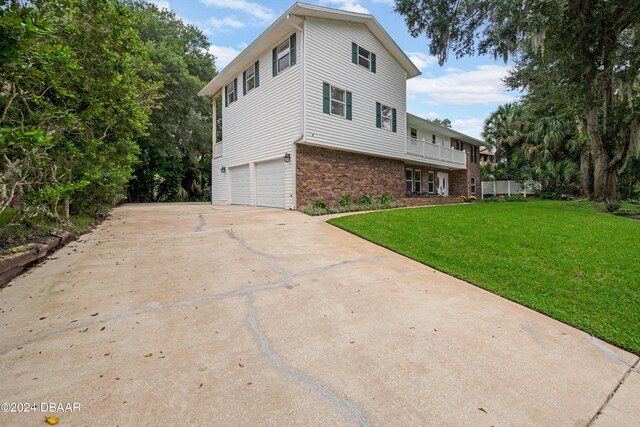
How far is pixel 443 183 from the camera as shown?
20594 millimetres

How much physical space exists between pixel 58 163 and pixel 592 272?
9.89 m

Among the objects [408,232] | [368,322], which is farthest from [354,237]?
[368,322]

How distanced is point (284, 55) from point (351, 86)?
2.91 meters

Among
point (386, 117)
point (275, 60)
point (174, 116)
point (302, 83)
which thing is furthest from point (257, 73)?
point (174, 116)

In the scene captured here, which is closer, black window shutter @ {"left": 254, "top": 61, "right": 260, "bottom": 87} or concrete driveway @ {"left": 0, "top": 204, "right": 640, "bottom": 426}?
concrete driveway @ {"left": 0, "top": 204, "right": 640, "bottom": 426}

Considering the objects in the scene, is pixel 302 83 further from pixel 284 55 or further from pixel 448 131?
pixel 448 131

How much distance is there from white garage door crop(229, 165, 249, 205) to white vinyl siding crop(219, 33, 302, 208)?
31 cm

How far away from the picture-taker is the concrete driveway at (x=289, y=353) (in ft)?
5.51

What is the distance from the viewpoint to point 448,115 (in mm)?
52438

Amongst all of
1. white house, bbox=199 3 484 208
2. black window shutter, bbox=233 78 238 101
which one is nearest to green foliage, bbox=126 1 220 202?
white house, bbox=199 3 484 208

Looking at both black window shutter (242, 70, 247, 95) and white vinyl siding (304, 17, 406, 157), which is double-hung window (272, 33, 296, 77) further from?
black window shutter (242, 70, 247, 95)

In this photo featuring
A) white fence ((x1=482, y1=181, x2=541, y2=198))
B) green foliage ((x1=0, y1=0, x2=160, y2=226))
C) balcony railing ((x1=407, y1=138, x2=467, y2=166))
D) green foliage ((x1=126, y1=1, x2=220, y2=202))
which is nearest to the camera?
green foliage ((x1=0, y1=0, x2=160, y2=226))

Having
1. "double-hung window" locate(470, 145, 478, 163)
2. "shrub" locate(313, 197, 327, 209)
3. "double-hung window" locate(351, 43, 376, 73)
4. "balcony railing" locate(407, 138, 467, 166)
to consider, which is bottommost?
"shrub" locate(313, 197, 327, 209)

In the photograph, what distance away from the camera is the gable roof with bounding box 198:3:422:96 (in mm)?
9976
